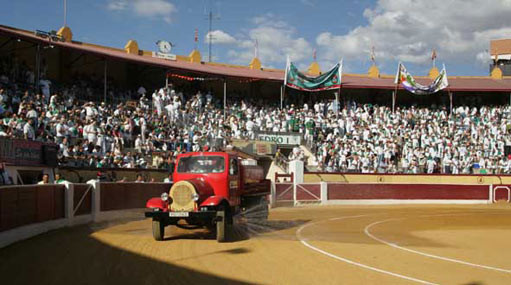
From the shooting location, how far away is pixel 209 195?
13680 mm

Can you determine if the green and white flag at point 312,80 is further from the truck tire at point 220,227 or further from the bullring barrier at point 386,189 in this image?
the truck tire at point 220,227

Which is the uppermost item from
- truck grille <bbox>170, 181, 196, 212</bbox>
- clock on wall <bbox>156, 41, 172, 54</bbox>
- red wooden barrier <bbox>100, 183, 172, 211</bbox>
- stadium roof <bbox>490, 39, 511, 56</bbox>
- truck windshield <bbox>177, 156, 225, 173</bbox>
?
stadium roof <bbox>490, 39, 511, 56</bbox>

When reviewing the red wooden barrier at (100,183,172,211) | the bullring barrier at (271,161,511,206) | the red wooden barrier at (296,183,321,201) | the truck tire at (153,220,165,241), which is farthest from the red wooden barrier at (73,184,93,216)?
the red wooden barrier at (296,183,321,201)

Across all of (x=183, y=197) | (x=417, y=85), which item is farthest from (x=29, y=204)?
(x=417, y=85)

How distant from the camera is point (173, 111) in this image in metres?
30.7

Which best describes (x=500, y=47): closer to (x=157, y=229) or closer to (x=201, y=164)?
(x=201, y=164)

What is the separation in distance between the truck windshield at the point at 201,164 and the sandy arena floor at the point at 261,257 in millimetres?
1699

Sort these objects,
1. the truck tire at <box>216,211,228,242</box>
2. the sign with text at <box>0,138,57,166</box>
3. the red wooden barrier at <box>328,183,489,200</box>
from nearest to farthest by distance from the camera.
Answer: the truck tire at <box>216,211,228,242</box> < the sign with text at <box>0,138,57,166</box> < the red wooden barrier at <box>328,183,489,200</box>

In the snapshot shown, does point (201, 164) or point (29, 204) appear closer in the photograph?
point (29, 204)

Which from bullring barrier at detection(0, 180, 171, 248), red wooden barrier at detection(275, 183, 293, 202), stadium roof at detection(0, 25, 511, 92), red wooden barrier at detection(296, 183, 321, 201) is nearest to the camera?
bullring barrier at detection(0, 180, 171, 248)

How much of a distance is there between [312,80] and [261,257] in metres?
29.3

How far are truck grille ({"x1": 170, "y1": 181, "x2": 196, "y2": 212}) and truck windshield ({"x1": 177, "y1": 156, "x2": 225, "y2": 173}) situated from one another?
1.66 meters

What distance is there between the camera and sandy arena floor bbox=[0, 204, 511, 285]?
8.50m

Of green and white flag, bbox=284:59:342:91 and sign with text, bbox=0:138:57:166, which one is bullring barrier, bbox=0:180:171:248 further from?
green and white flag, bbox=284:59:342:91
